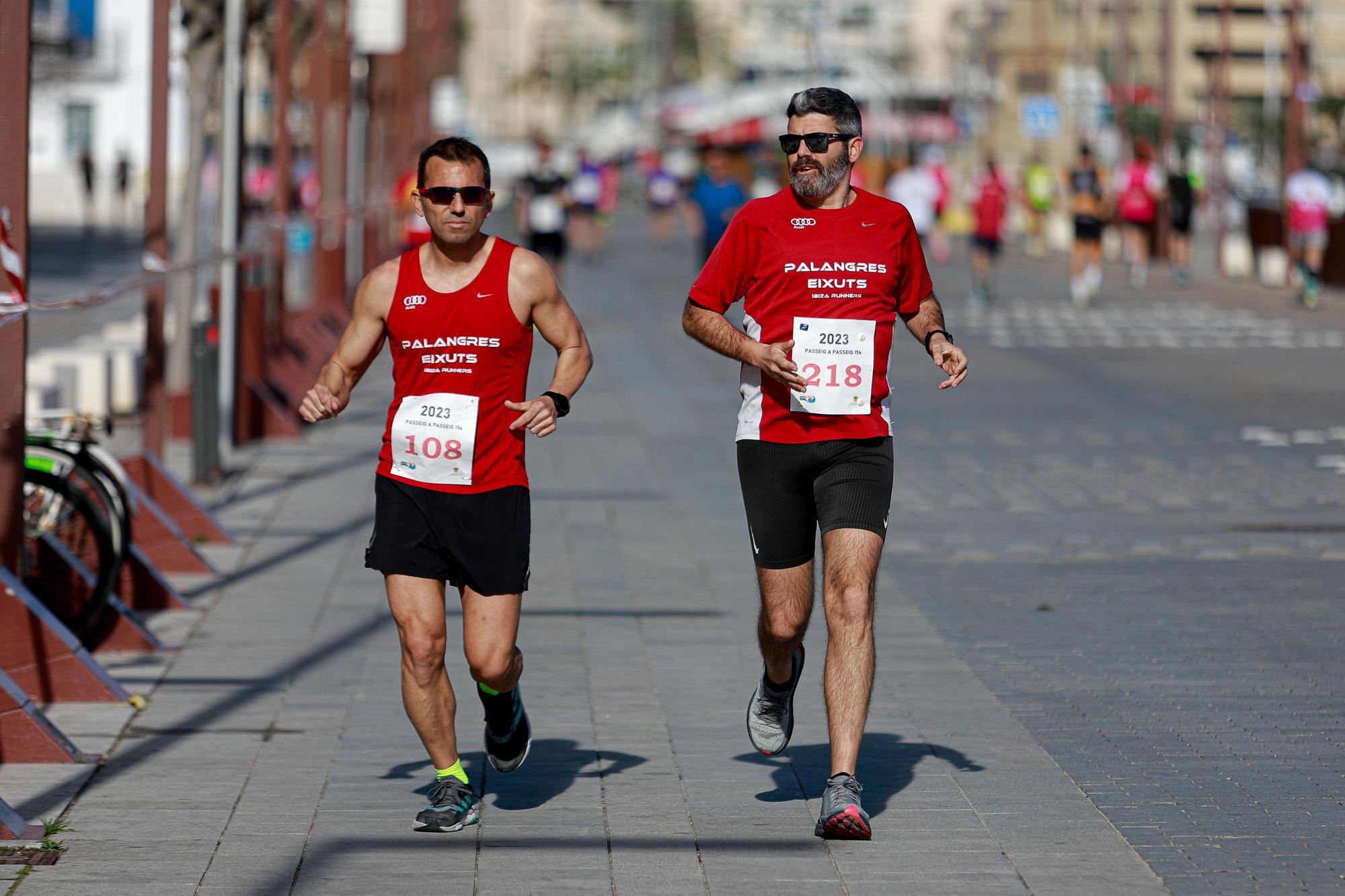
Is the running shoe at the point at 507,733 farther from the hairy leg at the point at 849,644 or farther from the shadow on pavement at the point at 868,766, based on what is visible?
the hairy leg at the point at 849,644

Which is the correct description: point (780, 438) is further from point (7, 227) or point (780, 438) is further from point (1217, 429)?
point (1217, 429)

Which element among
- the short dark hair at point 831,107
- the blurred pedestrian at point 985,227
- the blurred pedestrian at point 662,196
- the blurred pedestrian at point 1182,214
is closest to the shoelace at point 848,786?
the short dark hair at point 831,107

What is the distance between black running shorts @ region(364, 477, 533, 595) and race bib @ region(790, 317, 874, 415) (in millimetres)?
820

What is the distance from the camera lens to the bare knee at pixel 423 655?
18.7 feet

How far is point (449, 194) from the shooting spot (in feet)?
18.5

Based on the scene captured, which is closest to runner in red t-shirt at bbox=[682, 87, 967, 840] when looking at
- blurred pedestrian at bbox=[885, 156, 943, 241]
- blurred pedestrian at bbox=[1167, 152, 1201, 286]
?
blurred pedestrian at bbox=[885, 156, 943, 241]

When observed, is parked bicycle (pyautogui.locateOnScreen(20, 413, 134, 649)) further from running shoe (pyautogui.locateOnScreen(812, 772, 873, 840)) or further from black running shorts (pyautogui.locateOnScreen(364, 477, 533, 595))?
running shoe (pyautogui.locateOnScreen(812, 772, 873, 840))

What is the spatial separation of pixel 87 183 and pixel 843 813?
2053 inches

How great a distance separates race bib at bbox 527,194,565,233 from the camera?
29.1 m

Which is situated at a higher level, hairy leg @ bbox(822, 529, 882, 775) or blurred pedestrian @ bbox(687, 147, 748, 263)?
blurred pedestrian @ bbox(687, 147, 748, 263)

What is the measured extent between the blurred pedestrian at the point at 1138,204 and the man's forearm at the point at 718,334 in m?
24.8

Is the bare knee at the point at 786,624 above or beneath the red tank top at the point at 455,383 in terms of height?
beneath

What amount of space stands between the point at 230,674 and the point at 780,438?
2.75 meters

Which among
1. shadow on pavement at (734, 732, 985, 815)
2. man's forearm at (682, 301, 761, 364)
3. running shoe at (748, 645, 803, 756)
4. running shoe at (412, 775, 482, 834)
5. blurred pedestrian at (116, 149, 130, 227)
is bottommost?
blurred pedestrian at (116, 149, 130, 227)
